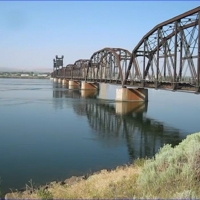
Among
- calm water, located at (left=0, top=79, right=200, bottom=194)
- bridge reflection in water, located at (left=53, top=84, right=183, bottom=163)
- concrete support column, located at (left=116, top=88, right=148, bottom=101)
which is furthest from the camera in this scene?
concrete support column, located at (left=116, top=88, right=148, bottom=101)

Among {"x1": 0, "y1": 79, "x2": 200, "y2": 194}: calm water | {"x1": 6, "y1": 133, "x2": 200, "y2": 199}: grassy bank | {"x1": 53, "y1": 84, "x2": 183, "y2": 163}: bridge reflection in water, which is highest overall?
{"x1": 6, "y1": 133, "x2": 200, "y2": 199}: grassy bank

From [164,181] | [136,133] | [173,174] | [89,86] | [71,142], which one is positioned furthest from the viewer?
[89,86]

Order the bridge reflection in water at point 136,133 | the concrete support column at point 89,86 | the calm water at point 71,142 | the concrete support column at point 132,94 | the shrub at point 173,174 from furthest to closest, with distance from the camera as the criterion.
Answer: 1. the concrete support column at point 89,86
2. the concrete support column at point 132,94
3. the bridge reflection in water at point 136,133
4. the calm water at point 71,142
5. the shrub at point 173,174

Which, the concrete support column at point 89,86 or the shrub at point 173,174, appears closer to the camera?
the shrub at point 173,174

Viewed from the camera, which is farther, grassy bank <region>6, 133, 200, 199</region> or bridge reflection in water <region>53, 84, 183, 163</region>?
bridge reflection in water <region>53, 84, 183, 163</region>

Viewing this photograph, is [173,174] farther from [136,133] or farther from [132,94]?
[132,94]

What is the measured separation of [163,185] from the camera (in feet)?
27.9

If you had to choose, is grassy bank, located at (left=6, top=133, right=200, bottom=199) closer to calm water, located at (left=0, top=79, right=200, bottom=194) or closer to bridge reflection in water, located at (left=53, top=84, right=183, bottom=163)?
calm water, located at (left=0, top=79, right=200, bottom=194)

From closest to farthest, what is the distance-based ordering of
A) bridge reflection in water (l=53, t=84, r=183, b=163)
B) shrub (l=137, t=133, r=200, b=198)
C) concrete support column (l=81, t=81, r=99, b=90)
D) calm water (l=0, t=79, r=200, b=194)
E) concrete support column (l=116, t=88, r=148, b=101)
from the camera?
shrub (l=137, t=133, r=200, b=198) < calm water (l=0, t=79, r=200, b=194) < bridge reflection in water (l=53, t=84, r=183, b=163) < concrete support column (l=116, t=88, r=148, b=101) < concrete support column (l=81, t=81, r=99, b=90)

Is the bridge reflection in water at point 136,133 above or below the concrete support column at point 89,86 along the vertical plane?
below

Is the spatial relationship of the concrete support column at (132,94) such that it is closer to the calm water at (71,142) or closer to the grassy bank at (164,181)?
the calm water at (71,142)

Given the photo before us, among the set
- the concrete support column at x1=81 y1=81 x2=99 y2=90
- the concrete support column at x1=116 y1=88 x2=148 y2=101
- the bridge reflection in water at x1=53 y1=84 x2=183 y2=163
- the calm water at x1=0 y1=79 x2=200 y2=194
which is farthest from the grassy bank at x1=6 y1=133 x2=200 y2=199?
the concrete support column at x1=81 y1=81 x2=99 y2=90

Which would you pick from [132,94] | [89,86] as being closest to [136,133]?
[132,94]

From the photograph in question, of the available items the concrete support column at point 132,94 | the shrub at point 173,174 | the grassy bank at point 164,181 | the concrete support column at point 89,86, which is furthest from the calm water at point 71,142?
the concrete support column at point 89,86
